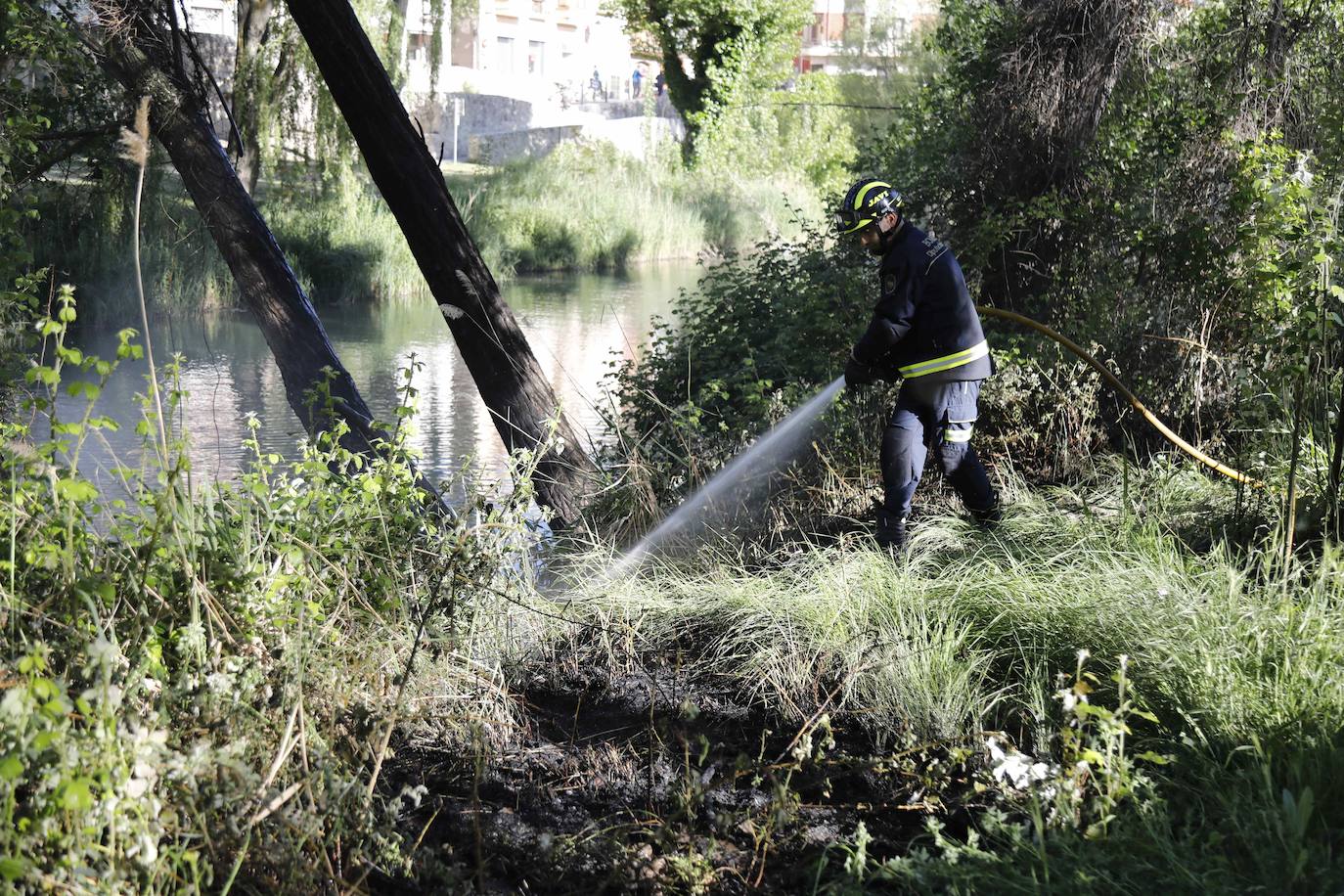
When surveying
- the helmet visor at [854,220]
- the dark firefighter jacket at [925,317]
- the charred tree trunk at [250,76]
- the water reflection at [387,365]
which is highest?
the charred tree trunk at [250,76]

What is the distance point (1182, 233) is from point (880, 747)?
15.6 ft

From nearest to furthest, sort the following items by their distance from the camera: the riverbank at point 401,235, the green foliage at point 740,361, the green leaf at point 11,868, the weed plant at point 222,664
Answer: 1. the green leaf at point 11,868
2. the weed plant at point 222,664
3. the green foliage at point 740,361
4. the riverbank at point 401,235

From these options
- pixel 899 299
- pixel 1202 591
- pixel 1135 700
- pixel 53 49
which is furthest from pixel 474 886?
pixel 53 49

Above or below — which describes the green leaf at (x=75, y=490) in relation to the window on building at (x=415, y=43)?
below

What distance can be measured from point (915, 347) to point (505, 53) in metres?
53.6

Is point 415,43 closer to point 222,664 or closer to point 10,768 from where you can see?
point 222,664

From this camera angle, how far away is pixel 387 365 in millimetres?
13789

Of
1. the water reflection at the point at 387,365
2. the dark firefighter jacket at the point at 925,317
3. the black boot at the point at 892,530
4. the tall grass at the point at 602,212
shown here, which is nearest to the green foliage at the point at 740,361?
the water reflection at the point at 387,365

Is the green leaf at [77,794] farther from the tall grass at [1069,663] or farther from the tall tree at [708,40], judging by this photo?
the tall tree at [708,40]

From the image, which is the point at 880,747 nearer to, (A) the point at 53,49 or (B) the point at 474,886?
(B) the point at 474,886

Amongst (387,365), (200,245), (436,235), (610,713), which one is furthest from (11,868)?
(200,245)

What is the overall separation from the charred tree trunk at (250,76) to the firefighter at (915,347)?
10870 mm

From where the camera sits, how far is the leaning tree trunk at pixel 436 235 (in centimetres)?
700

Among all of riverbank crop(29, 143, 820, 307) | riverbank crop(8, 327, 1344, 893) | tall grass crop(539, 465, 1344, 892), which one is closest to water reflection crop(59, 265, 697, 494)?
riverbank crop(29, 143, 820, 307)
